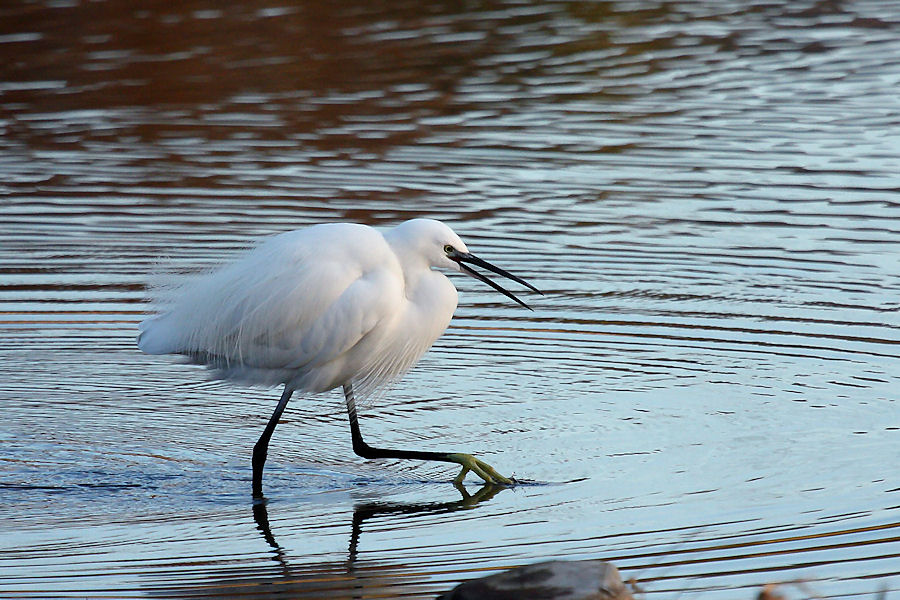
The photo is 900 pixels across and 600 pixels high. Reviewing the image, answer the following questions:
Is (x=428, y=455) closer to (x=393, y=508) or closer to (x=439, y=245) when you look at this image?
(x=393, y=508)

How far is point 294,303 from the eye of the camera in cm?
671

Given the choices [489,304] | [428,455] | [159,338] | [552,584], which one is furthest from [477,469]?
[489,304]

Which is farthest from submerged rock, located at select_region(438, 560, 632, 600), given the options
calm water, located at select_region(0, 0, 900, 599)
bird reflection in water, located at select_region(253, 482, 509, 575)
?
bird reflection in water, located at select_region(253, 482, 509, 575)

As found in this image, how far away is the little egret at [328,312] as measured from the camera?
6691mm

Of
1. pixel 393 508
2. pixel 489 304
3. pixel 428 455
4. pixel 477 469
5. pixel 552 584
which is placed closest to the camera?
pixel 552 584

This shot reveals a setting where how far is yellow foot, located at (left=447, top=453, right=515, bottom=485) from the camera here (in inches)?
272

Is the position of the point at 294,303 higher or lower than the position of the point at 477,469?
higher

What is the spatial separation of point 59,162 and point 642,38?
757 cm

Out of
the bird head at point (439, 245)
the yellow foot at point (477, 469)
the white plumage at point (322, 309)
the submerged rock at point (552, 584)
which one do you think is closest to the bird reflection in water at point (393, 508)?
the yellow foot at point (477, 469)

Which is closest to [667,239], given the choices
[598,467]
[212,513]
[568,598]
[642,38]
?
[598,467]

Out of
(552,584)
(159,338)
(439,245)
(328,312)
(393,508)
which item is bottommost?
(393,508)

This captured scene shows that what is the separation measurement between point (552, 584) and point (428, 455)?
215cm

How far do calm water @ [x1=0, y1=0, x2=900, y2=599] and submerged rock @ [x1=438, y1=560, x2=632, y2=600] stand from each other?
1.61ft

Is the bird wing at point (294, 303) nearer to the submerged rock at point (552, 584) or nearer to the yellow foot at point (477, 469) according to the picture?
the yellow foot at point (477, 469)
